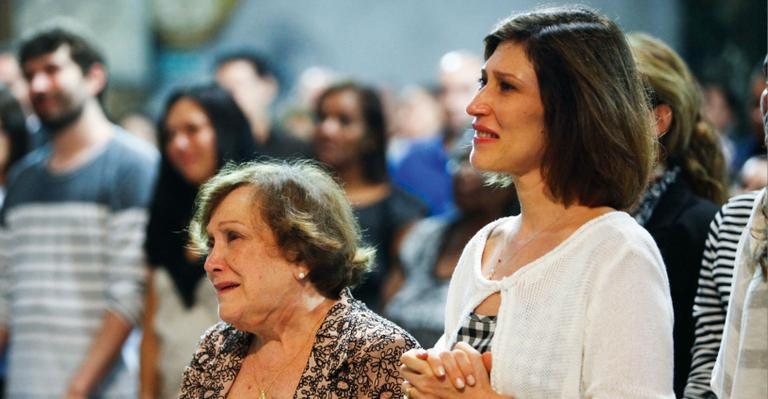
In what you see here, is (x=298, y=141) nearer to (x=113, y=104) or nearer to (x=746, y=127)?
(x=746, y=127)

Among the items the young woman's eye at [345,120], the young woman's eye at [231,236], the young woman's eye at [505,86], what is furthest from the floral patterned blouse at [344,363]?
the young woman's eye at [345,120]

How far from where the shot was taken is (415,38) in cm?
1034

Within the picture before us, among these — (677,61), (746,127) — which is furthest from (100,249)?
(746,127)

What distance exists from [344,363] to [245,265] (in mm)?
338

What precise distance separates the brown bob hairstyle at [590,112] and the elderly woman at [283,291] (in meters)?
0.65

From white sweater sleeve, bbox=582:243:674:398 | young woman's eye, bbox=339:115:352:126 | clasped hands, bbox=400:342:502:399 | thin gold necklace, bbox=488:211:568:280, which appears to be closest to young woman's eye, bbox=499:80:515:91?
thin gold necklace, bbox=488:211:568:280

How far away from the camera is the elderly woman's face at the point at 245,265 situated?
9.78 ft

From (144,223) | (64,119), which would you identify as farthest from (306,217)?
(64,119)

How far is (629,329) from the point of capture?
2283 mm

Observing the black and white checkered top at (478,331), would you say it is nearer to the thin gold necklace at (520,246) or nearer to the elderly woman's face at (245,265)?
the thin gold necklace at (520,246)

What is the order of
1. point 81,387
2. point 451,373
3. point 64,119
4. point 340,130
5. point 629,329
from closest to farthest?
point 629,329, point 451,373, point 81,387, point 64,119, point 340,130

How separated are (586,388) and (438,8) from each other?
812 cm

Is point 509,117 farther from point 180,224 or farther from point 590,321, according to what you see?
point 180,224

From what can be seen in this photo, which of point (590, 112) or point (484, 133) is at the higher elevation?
point (590, 112)
